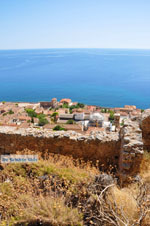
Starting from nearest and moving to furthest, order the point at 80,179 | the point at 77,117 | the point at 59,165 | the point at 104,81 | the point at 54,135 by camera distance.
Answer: the point at 80,179 < the point at 59,165 < the point at 54,135 < the point at 77,117 < the point at 104,81

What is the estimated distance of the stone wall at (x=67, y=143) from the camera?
6.09 meters

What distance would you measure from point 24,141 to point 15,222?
3672mm

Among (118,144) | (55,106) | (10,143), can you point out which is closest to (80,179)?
(118,144)

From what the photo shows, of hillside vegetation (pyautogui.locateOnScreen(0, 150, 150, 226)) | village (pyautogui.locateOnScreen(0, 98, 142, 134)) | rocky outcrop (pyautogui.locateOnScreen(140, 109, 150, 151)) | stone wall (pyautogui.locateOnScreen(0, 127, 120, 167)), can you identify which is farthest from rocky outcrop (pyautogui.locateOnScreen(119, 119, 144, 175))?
village (pyautogui.locateOnScreen(0, 98, 142, 134))

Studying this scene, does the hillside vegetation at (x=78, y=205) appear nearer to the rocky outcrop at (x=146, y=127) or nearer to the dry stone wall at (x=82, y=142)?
the dry stone wall at (x=82, y=142)

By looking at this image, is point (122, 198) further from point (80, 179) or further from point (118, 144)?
point (118, 144)

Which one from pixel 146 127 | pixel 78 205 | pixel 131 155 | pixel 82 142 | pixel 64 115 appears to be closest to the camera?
pixel 78 205

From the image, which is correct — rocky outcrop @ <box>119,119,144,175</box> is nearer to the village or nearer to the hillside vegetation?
the hillside vegetation

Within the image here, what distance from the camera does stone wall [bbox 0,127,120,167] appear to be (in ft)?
20.0

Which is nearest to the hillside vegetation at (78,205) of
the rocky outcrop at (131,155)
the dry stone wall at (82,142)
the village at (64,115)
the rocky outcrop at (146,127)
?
the rocky outcrop at (131,155)

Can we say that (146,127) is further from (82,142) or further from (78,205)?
(78,205)

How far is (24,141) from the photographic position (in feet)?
21.9

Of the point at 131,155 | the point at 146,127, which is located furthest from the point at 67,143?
the point at 146,127

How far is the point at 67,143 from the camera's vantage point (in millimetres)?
6355
